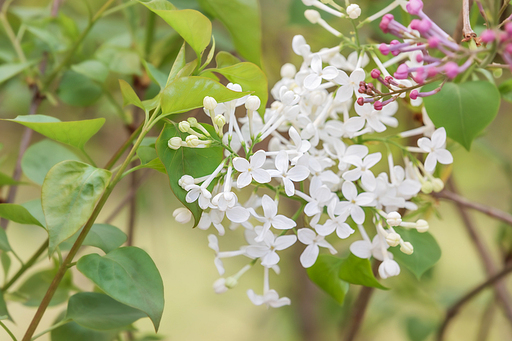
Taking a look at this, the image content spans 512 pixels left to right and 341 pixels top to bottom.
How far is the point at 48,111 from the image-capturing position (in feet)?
2.85

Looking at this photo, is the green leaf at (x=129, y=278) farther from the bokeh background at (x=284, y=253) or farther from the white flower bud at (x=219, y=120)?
the bokeh background at (x=284, y=253)

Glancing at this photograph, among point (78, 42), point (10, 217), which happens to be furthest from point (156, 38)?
point (10, 217)

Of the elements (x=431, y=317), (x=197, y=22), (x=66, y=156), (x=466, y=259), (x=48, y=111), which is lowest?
(x=466, y=259)

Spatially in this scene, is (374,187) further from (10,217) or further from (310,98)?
(10,217)

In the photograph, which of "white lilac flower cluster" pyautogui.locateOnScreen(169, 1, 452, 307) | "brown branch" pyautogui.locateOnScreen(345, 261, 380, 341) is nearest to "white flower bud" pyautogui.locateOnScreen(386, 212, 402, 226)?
"white lilac flower cluster" pyautogui.locateOnScreen(169, 1, 452, 307)

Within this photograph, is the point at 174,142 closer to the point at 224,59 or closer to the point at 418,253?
the point at 224,59

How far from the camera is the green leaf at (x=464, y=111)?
300 mm

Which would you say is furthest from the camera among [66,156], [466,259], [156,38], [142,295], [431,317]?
[466,259]

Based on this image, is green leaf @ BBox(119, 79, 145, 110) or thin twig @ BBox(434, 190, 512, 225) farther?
thin twig @ BBox(434, 190, 512, 225)

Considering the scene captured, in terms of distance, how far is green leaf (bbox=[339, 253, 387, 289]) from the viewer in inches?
11.7

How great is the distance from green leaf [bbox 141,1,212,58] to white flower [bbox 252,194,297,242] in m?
Result: 0.12

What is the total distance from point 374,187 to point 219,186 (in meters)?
0.11

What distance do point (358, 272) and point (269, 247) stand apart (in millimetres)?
72

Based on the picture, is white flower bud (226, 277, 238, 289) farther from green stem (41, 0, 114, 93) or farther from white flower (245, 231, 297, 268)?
green stem (41, 0, 114, 93)
